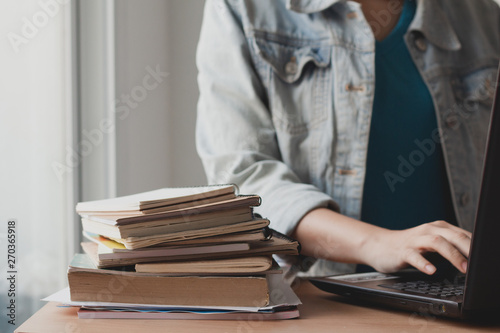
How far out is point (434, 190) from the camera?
1084 mm

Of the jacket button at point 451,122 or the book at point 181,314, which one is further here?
the jacket button at point 451,122

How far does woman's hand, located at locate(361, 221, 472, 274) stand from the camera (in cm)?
60

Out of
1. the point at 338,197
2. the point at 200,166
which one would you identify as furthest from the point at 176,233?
the point at 200,166

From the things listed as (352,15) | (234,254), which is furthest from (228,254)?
(352,15)

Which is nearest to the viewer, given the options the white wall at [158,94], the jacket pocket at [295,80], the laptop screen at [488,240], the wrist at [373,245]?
the laptop screen at [488,240]

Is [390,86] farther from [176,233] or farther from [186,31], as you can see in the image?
[186,31]

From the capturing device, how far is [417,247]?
637mm

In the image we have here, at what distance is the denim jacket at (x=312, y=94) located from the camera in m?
0.98

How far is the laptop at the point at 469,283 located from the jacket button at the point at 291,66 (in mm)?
488

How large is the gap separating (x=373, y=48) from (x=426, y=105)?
16 cm

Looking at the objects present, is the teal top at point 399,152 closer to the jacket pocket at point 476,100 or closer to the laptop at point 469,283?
the jacket pocket at point 476,100

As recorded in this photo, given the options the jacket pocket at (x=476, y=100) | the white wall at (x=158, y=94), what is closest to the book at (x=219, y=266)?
the jacket pocket at (x=476, y=100)

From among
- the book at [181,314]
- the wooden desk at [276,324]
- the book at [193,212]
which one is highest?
the book at [193,212]

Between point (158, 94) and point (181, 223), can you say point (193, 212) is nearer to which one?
point (181, 223)
